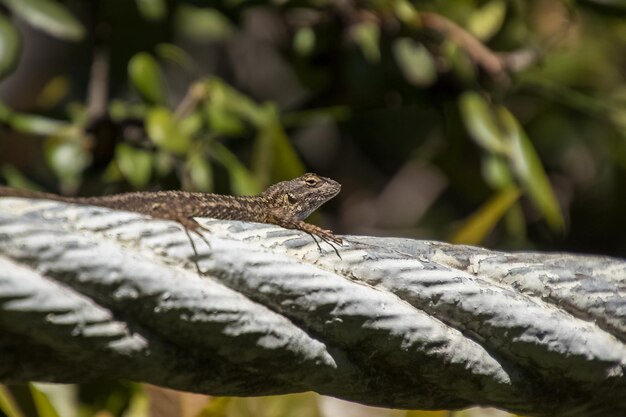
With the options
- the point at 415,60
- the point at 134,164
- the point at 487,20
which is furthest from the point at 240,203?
the point at 487,20

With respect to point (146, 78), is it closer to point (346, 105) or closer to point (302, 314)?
point (346, 105)

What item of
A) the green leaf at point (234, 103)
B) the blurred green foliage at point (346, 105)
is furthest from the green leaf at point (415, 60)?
the green leaf at point (234, 103)

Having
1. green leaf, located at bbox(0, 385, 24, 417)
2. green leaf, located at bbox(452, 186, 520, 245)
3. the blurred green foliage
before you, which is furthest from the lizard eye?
green leaf, located at bbox(0, 385, 24, 417)

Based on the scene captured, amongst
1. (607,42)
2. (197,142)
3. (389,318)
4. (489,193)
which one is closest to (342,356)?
(389,318)

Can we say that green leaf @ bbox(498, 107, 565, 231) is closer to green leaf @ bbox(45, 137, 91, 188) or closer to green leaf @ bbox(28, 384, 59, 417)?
green leaf @ bbox(45, 137, 91, 188)

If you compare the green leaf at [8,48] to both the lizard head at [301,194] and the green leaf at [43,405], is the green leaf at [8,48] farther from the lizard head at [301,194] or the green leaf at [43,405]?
the green leaf at [43,405]

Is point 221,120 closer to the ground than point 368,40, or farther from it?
closer to the ground
